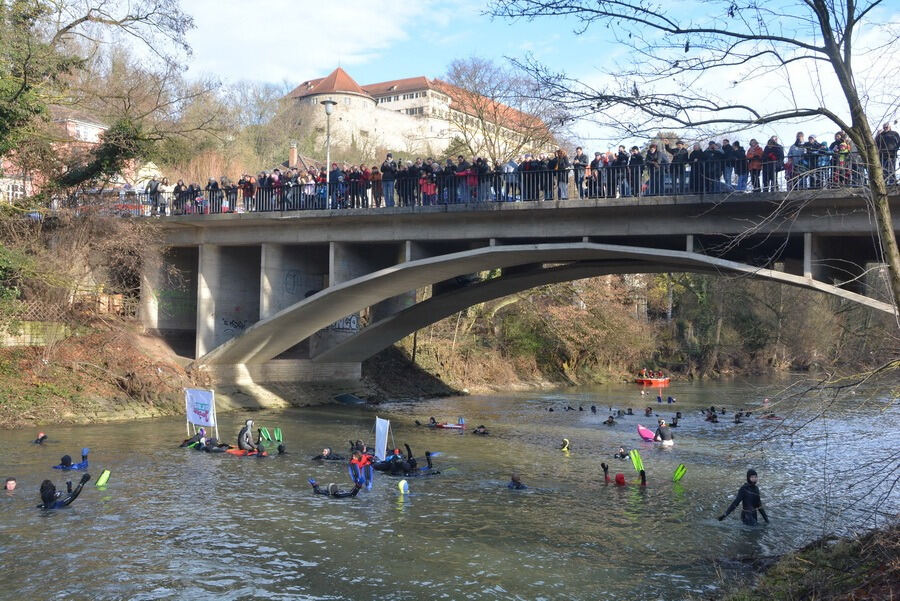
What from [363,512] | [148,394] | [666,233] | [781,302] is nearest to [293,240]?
[148,394]

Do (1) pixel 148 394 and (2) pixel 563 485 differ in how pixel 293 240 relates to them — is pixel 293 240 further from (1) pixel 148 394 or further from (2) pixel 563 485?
(2) pixel 563 485

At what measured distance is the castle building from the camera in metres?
89.7

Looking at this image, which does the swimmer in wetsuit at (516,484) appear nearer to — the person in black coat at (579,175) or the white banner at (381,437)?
the white banner at (381,437)

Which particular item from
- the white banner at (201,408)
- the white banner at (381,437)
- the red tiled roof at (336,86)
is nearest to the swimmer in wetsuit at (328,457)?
the white banner at (381,437)

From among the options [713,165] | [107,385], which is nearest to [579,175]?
[713,165]

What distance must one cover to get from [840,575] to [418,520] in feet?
25.5

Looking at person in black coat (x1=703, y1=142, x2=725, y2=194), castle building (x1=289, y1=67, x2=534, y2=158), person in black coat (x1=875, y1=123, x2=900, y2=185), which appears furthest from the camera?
castle building (x1=289, y1=67, x2=534, y2=158)

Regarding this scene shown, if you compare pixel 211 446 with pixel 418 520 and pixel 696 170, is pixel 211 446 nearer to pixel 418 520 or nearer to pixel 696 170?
pixel 418 520

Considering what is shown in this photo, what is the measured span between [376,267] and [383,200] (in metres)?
3.91

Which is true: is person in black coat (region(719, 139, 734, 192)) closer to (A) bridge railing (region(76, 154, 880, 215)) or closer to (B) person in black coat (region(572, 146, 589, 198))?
(A) bridge railing (region(76, 154, 880, 215))

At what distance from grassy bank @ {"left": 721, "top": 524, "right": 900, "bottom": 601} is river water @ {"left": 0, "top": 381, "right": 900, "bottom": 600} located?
52 centimetres

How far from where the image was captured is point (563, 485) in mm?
18453

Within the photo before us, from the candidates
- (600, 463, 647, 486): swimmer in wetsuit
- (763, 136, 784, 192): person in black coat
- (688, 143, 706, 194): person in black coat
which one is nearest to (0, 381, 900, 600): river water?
(600, 463, 647, 486): swimmer in wetsuit

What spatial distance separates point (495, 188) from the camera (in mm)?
23703
